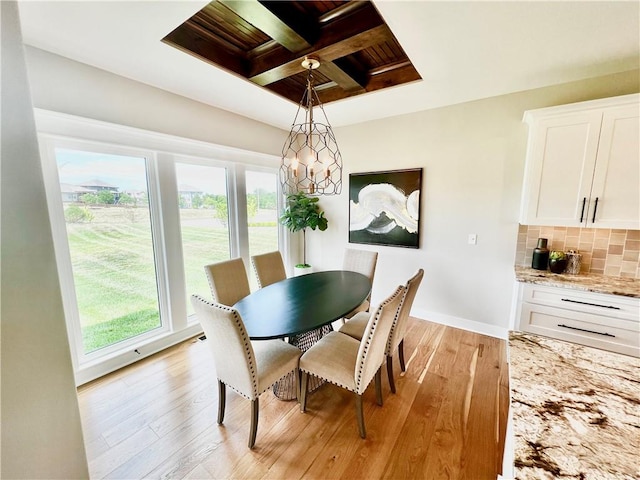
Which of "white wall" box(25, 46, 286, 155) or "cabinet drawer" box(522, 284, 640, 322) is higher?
"white wall" box(25, 46, 286, 155)

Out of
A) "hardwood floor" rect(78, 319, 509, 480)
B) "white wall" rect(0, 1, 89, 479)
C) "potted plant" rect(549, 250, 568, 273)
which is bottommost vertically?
"hardwood floor" rect(78, 319, 509, 480)

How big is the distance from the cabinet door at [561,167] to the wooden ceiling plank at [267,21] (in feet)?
7.05

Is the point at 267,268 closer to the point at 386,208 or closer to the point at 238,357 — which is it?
the point at 238,357

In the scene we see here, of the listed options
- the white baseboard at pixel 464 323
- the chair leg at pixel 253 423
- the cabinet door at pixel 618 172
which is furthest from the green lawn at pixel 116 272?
the cabinet door at pixel 618 172

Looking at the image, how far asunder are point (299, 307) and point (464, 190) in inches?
89.8

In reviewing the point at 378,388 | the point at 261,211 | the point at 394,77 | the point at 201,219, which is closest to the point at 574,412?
the point at 378,388

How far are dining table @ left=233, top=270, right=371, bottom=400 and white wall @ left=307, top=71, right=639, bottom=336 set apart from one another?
116 cm

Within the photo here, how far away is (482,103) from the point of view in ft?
8.72

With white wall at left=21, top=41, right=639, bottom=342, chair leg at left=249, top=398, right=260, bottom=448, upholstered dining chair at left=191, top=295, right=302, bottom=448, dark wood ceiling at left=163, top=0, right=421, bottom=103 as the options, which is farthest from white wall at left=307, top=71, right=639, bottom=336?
chair leg at left=249, top=398, right=260, bottom=448

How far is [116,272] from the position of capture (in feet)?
7.68

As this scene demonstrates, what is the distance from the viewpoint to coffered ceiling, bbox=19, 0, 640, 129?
4.84ft

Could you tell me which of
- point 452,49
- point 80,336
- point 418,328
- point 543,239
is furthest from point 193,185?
point 543,239

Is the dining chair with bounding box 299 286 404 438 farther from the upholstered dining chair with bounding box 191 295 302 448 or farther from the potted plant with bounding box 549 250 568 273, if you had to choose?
the potted plant with bounding box 549 250 568 273

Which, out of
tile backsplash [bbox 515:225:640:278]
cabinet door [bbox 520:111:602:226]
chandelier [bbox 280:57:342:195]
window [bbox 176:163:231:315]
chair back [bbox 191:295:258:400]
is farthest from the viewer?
window [bbox 176:163:231:315]
